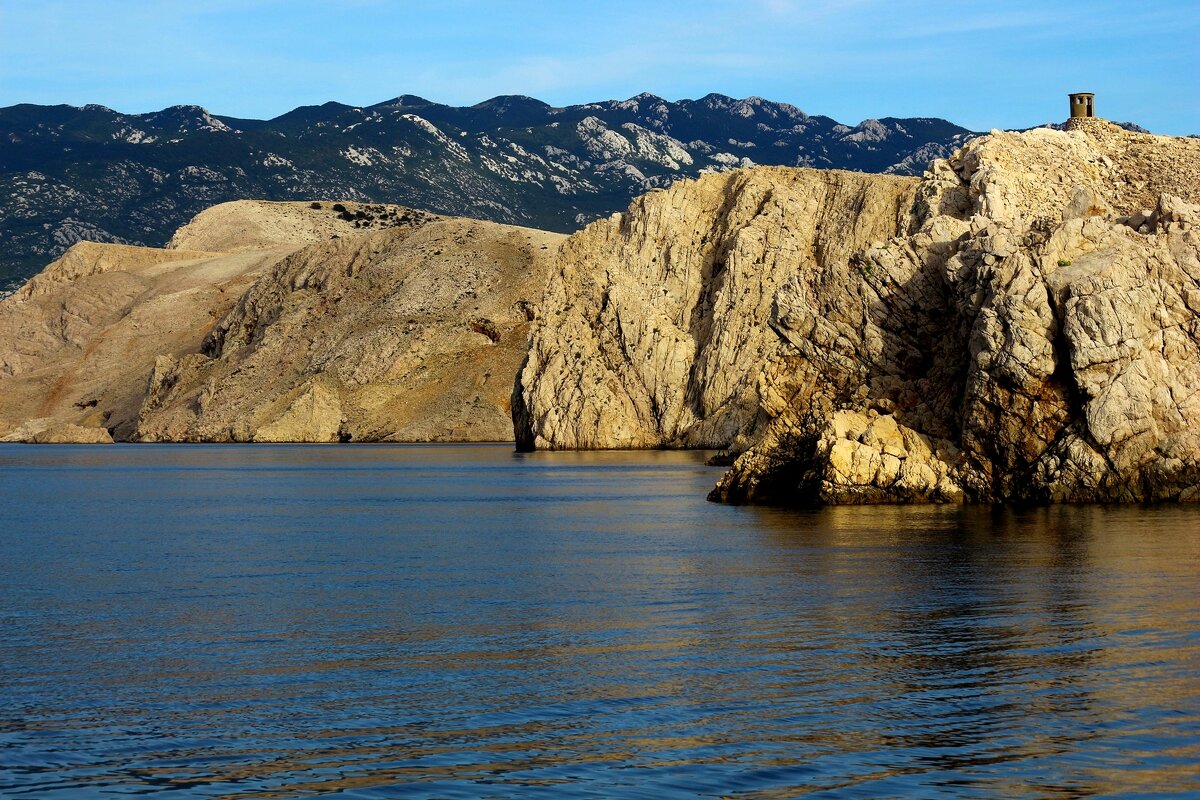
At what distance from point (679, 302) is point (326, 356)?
51246mm

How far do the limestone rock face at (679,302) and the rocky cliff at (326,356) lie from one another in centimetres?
2825

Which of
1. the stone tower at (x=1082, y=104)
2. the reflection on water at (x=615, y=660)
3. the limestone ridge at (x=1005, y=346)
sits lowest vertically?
the reflection on water at (x=615, y=660)

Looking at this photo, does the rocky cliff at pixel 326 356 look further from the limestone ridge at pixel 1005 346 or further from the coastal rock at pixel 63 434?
the limestone ridge at pixel 1005 346

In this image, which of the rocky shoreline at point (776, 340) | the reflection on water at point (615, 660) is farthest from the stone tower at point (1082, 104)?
the reflection on water at point (615, 660)

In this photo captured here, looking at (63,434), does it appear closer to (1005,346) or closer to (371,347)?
(371,347)

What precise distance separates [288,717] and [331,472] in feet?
244

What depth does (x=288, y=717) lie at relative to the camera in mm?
19688

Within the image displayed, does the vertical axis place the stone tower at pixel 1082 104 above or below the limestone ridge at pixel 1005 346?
above

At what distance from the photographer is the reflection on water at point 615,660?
17.0m

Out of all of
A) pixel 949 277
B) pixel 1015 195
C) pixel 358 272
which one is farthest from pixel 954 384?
pixel 358 272

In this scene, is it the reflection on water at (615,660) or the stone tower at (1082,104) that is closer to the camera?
the reflection on water at (615,660)

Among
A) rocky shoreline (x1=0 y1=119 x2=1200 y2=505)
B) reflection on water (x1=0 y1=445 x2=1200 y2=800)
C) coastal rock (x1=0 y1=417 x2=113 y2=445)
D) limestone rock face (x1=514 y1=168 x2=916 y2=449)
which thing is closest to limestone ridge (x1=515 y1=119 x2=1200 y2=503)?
rocky shoreline (x1=0 y1=119 x2=1200 y2=505)

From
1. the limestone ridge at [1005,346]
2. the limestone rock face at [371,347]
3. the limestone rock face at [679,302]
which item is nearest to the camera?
the limestone ridge at [1005,346]

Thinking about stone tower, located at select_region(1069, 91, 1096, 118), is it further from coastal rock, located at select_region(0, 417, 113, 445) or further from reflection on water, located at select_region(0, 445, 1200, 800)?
coastal rock, located at select_region(0, 417, 113, 445)
